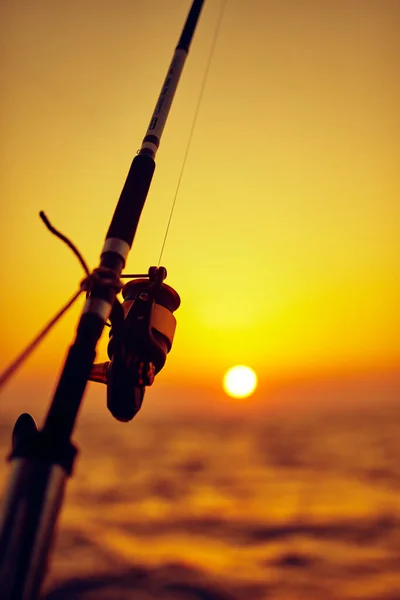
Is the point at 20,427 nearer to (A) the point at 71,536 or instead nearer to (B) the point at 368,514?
(A) the point at 71,536

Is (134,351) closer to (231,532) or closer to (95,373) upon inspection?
(95,373)

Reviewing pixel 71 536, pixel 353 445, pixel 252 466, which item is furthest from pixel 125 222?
pixel 353 445

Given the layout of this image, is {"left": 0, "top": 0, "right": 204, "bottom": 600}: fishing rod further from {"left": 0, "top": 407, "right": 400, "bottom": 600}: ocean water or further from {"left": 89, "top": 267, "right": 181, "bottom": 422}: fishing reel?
{"left": 0, "top": 407, "right": 400, "bottom": 600}: ocean water

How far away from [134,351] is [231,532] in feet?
26.2

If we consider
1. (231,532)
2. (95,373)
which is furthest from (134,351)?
(231,532)

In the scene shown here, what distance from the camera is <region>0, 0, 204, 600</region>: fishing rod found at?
108 centimetres

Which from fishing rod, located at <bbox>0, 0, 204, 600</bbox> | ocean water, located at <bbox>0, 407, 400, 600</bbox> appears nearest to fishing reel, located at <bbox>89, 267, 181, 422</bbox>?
fishing rod, located at <bbox>0, 0, 204, 600</bbox>

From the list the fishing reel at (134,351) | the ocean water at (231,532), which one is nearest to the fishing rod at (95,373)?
the fishing reel at (134,351)

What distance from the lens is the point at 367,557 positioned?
7.39 meters

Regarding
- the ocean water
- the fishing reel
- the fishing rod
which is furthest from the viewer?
the ocean water

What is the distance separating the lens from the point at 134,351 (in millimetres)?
1857

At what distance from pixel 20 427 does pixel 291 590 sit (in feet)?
20.8

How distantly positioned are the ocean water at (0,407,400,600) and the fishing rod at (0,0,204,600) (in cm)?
483

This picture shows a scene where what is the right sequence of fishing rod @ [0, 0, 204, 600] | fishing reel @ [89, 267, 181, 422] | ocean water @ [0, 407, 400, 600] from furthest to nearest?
ocean water @ [0, 407, 400, 600]
fishing reel @ [89, 267, 181, 422]
fishing rod @ [0, 0, 204, 600]
